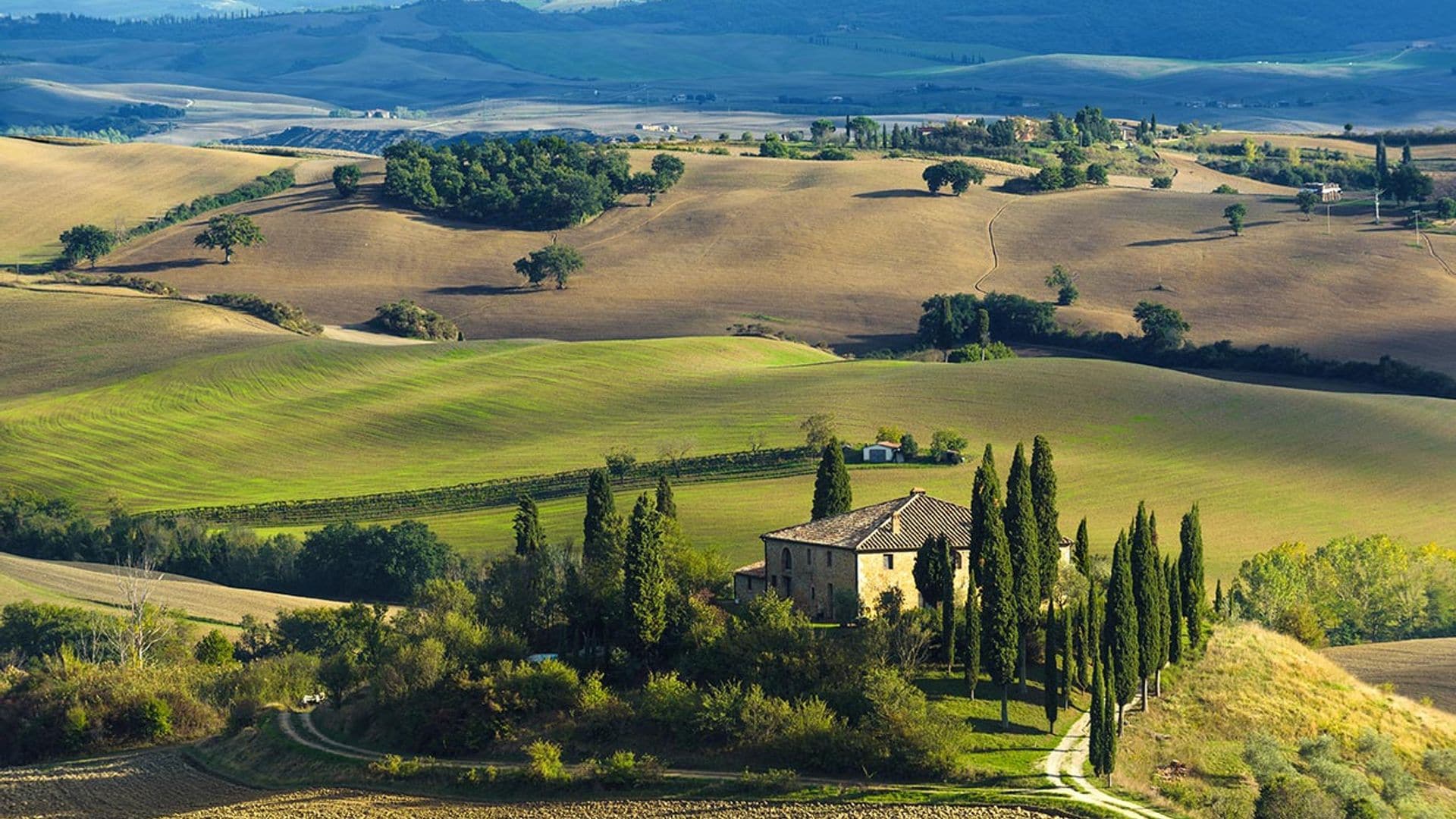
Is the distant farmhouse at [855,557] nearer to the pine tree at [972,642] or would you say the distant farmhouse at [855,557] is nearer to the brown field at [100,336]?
the pine tree at [972,642]

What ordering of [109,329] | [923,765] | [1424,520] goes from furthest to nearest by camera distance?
[109,329]
[1424,520]
[923,765]

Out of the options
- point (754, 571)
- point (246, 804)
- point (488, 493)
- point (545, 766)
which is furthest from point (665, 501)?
point (488, 493)

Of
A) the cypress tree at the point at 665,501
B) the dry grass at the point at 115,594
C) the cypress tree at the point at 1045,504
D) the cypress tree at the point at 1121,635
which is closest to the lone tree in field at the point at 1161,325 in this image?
the dry grass at the point at 115,594

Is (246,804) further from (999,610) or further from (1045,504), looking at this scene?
(1045,504)

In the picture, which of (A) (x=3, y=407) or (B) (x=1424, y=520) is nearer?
(B) (x=1424, y=520)

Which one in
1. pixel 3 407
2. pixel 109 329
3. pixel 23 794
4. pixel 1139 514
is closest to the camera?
pixel 23 794

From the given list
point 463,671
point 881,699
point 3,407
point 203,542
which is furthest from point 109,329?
point 881,699

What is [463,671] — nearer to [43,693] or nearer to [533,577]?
[533,577]

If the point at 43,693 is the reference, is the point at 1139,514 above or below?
above
